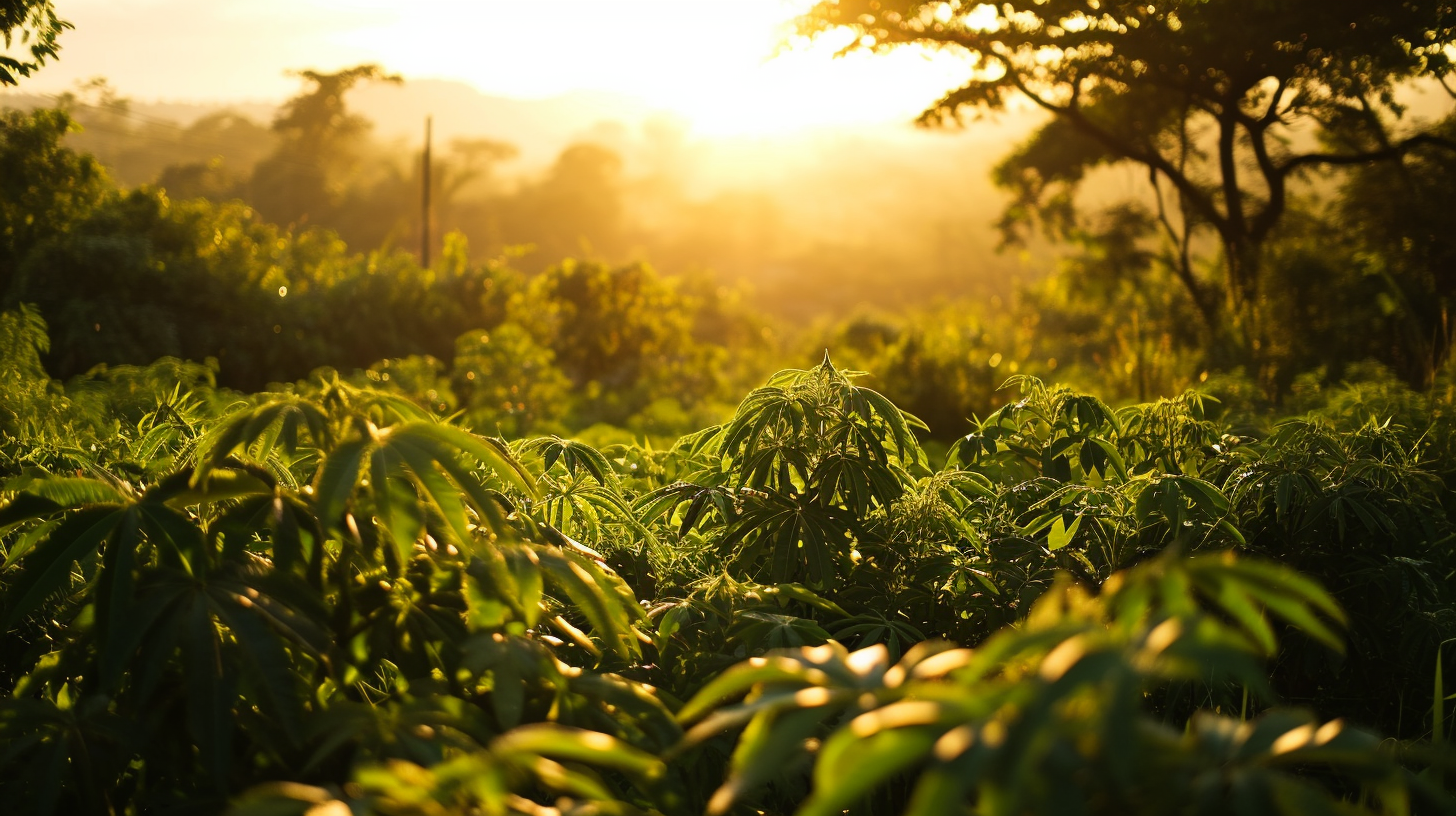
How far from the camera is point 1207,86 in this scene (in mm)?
7727

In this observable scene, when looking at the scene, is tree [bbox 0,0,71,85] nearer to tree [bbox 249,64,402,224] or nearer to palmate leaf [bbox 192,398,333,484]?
palmate leaf [bbox 192,398,333,484]

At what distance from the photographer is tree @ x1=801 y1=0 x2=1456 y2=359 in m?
6.43

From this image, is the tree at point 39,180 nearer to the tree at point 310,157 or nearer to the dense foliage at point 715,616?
the dense foliage at point 715,616

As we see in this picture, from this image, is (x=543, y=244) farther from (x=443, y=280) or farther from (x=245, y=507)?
(x=245, y=507)

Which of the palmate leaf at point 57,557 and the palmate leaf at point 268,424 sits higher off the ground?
the palmate leaf at point 268,424

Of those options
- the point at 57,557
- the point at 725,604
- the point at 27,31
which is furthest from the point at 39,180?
the point at 725,604

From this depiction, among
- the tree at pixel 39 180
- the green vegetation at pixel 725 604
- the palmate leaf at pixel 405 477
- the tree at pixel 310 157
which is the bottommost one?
the green vegetation at pixel 725 604

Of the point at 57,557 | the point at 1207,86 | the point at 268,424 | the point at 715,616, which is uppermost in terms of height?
the point at 1207,86

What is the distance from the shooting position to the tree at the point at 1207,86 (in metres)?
6.43

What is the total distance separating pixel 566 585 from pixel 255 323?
940cm

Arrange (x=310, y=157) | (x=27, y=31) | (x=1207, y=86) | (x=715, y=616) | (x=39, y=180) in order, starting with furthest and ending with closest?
(x=310, y=157) → (x=1207, y=86) → (x=39, y=180) → (x=27, y=31) → (x=715, y=616)

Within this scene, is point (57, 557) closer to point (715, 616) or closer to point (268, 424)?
point (268, 424)

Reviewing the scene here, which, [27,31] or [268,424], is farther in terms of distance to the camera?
[27,31]

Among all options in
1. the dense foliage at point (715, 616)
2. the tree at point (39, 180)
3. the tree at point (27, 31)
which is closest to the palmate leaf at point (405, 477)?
the dense foliage at point (715, 616)
